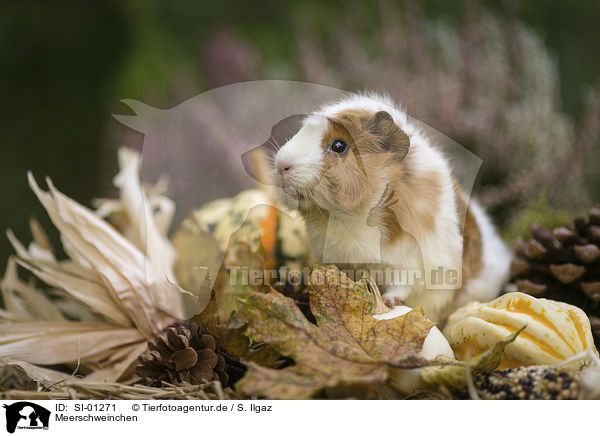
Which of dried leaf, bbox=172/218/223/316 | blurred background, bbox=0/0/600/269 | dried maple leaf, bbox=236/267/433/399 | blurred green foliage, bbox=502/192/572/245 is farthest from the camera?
blurred background, bbox=0/0/600/269

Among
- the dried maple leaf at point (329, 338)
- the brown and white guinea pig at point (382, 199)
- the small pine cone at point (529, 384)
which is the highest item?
the brown and white guinea pig at point (382, 199)

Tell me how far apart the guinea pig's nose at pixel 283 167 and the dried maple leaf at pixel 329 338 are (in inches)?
3.4

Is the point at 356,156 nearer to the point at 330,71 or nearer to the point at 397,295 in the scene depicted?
the point at 397,295

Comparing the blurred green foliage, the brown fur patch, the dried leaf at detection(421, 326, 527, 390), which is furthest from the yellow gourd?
the blurred green foliage

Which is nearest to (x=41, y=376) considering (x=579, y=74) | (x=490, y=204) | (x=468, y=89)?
(x=490, y=204)

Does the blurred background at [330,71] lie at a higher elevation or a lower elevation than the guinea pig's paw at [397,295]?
higher

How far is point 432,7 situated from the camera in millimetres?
1121

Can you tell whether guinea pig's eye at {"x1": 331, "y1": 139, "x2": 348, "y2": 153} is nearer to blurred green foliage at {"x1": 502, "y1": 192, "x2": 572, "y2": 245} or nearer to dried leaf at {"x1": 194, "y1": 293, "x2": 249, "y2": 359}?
dried leaf at {"x1": 194, "y1": 293, "x2": 249, "y2": 359}

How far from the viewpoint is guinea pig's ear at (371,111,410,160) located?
1.35 ft

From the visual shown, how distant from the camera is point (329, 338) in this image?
1.25ft

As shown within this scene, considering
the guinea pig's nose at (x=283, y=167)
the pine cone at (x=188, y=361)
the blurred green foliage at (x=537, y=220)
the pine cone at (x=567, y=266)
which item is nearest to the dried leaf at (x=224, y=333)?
the pine cone at (x=188, y=361)

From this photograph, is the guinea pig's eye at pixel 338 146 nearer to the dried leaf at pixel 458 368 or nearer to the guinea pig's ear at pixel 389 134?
the guinea pig's ear at pixel 389 134

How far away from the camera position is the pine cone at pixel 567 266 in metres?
0.52
